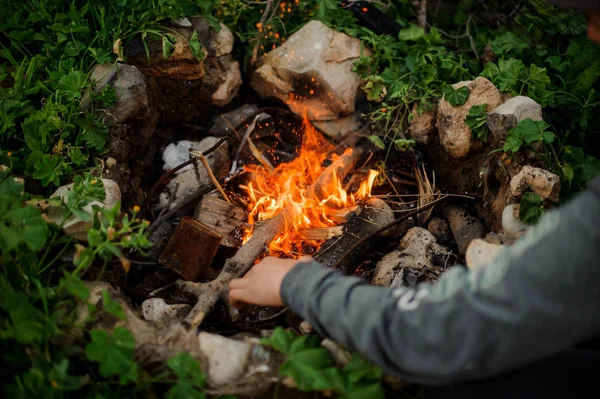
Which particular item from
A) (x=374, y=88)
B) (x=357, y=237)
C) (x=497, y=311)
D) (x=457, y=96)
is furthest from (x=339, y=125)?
(x=497, y=311)

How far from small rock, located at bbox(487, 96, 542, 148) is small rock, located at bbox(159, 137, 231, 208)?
1.96 meters

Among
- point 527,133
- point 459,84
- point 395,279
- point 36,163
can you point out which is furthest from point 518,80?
point 36,163

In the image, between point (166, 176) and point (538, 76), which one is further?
point (166, 176)

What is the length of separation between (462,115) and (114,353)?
2656 mm

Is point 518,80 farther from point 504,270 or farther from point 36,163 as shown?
point 36,163

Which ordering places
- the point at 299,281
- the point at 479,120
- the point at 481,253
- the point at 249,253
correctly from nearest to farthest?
the point at 299,281 → the point at 481,253 → the point at 249,253 → the point at 479,120

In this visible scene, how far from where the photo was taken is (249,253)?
3.21 meters

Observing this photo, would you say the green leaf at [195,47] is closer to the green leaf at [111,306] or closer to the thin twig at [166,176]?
the thin twig at [166,176]

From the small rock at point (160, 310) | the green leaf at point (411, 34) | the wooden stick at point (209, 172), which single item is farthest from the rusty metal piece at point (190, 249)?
the green leaf at point (411, 34)

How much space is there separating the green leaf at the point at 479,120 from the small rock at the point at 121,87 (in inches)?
86.3

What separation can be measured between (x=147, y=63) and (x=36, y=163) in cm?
121

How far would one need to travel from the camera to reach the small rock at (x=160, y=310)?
2.96 m

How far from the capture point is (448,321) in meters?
1.73

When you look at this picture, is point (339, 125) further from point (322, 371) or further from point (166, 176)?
point (322, 371)
